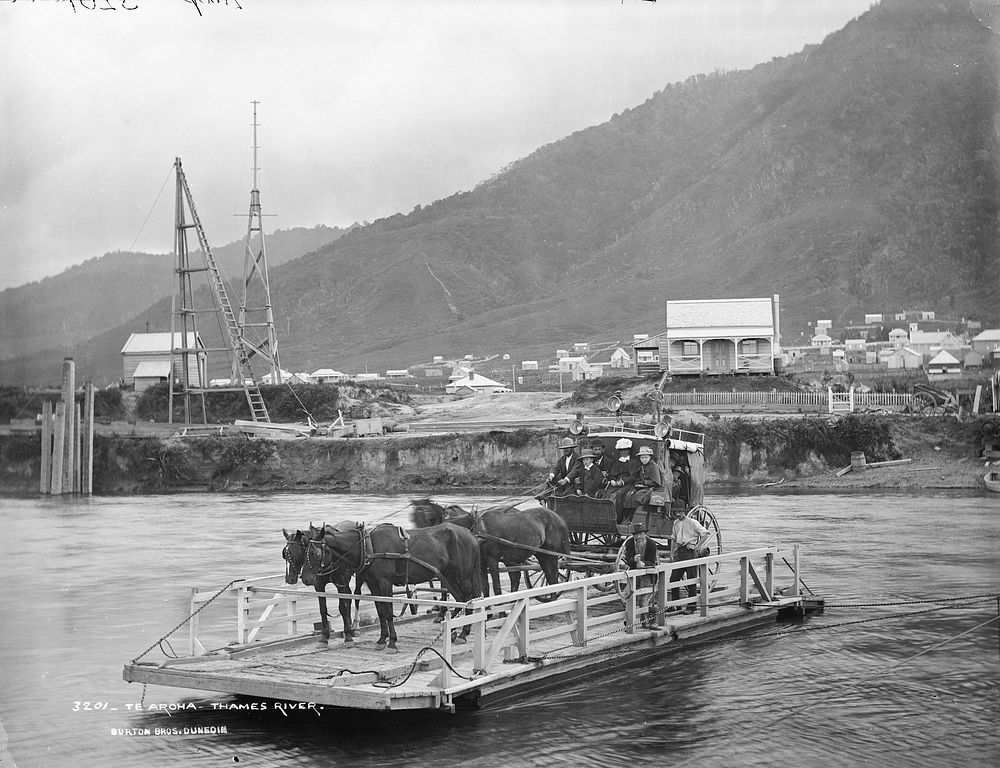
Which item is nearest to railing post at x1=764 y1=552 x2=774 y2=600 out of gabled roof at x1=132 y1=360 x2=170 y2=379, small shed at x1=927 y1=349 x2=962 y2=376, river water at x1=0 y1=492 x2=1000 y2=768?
river water at x1=0 y1=492 x2=1000 y2=768

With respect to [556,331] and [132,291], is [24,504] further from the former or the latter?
[132,291]

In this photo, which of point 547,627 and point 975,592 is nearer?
point 547,627

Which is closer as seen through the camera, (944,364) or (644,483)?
(644,483)

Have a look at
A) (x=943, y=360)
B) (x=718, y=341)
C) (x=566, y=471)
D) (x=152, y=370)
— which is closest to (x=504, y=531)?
(x=566, y=471)

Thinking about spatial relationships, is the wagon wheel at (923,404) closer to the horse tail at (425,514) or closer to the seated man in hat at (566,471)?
the seated man in hat at (566,471)

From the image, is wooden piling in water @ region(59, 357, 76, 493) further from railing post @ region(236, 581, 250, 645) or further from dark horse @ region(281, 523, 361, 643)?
dark horse @ region(281, 523, 361, 643)

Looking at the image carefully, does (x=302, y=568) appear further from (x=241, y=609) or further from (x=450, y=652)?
(x=450, y=652)

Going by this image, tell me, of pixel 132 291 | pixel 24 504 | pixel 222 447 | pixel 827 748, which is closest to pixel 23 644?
pixel 827 748
